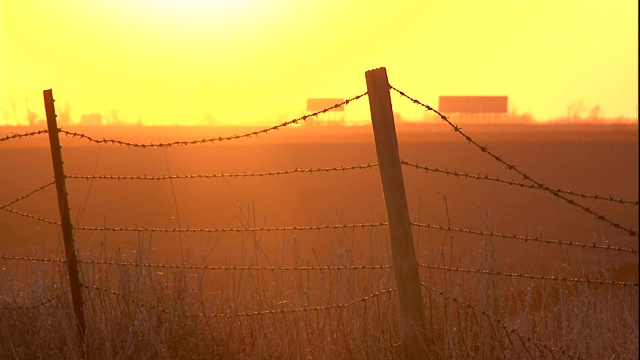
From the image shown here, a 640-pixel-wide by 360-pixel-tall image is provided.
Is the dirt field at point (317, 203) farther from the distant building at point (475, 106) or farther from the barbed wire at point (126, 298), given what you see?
the distant building at point (475, 106)

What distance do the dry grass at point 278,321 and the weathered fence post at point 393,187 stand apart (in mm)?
507

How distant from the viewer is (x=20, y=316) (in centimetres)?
575

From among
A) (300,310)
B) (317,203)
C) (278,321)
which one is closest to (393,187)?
(300,310)

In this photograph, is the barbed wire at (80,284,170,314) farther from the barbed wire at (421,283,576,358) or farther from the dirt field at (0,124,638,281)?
the barbed wire at (421,283,576,358)

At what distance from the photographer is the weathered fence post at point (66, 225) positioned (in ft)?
17.5

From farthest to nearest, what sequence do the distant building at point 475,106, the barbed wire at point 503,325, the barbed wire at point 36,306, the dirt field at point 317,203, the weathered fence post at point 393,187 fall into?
the distant building at point 475,106, the dirt field at point 317,203, the barbed wire at point 36,306, the barbed wire at point 503,325, the weathered fence post at point 393,187

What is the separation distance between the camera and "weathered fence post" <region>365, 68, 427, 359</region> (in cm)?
429

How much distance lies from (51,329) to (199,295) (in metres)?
1.03

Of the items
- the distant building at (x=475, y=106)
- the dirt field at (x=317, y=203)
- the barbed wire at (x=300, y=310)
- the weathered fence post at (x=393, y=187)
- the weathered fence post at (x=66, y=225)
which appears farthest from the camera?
the distant building at (x=475, y=106)

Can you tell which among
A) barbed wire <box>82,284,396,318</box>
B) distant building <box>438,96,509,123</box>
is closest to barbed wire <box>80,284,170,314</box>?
barbed wire <box>82,284,396,318</box>

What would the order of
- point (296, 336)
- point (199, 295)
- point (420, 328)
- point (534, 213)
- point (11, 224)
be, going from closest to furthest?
1. point (420, 328)
2. point (296, 336)
3. point (199, 295)
4. point (11, 224)
5. point (534, 213)

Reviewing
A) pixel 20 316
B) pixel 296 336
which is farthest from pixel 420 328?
pixel 20 316

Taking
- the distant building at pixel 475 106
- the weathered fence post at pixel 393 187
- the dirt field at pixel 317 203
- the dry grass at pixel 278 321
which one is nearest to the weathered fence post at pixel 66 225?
the dry grass at pixel 278 321

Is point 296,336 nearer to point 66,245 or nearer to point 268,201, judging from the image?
point 66,245
